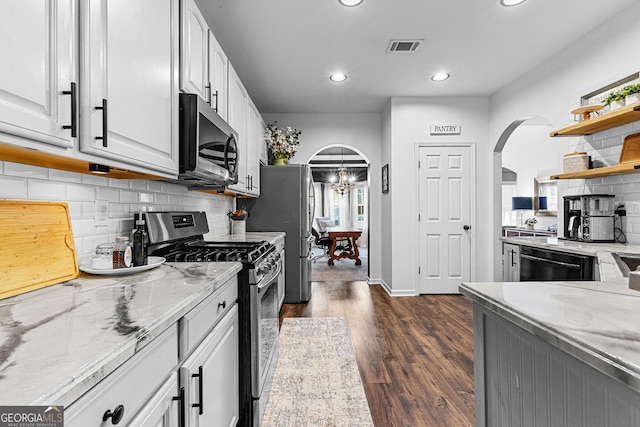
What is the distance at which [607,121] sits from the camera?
2.53 metres

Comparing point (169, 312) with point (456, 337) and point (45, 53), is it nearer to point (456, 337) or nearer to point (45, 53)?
point (45, 53)

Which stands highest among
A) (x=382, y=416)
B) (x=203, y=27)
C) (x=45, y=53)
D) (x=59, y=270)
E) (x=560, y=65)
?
(x=560, y=65)

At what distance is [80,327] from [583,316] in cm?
109

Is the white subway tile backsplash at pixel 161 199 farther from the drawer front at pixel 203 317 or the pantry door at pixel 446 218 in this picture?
the pantry door at pixel 446 218

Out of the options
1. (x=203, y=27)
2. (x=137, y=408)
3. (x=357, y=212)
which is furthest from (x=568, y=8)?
(x=357, y=212)

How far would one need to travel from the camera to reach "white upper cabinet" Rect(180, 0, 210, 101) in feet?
5.60

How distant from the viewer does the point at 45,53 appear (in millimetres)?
887

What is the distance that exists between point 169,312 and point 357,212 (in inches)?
433

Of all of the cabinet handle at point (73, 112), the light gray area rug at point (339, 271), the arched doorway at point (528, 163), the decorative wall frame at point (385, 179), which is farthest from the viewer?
the arched doorway at point (528, 163)

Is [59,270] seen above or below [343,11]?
below

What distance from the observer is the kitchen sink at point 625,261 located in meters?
2.09

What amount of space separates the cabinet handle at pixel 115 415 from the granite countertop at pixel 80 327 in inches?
3.7

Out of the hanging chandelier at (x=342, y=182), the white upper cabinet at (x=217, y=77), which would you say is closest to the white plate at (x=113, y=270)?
the white upper cabinet at (x=217, y=77)

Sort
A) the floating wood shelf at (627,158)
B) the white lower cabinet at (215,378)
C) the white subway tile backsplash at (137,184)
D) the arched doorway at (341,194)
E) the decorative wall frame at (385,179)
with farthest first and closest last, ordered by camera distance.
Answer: the arched doorway at (341,194) → the decorative wall frame at (385,179) → the floating wood shelf at (627,158) → the white subway tile backsplash at (137,184) → the white lower cabinet at (215,378)
